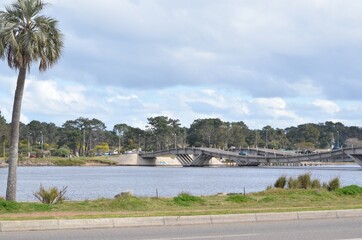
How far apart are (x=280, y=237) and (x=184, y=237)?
2516mm

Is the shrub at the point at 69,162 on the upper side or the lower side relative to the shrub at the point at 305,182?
upper

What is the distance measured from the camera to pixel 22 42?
27.5 meters

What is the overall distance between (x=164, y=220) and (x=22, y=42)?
1202 centimetres

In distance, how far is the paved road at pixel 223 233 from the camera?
16297 mm

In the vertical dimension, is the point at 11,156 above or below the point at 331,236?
above

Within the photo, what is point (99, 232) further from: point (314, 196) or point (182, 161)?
point (182, 161)

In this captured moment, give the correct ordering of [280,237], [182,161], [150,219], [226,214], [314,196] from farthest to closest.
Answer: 1. [182,161]
2. [314,196]
3. [226,214]
4. [150,219]
5. [280,237]

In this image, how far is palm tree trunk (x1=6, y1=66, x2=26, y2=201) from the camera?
90.6 feet

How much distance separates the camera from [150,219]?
19.7 metres

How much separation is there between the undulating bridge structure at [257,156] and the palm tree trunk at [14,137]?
101m

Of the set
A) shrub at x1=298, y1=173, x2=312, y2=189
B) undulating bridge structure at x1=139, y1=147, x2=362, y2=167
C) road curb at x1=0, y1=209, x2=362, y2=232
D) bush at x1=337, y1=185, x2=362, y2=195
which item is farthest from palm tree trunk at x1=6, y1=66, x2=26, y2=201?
undulating bridge structure at x1=139, y1=147, x2=362, y2=167

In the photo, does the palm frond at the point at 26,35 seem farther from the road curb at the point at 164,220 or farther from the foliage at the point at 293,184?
the foliage at the point at 293,184

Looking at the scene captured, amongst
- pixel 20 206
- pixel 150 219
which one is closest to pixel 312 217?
pixel 150 219

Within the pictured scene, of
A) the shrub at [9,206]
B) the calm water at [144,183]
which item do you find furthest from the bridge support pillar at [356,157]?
the shrub at [9,206]
